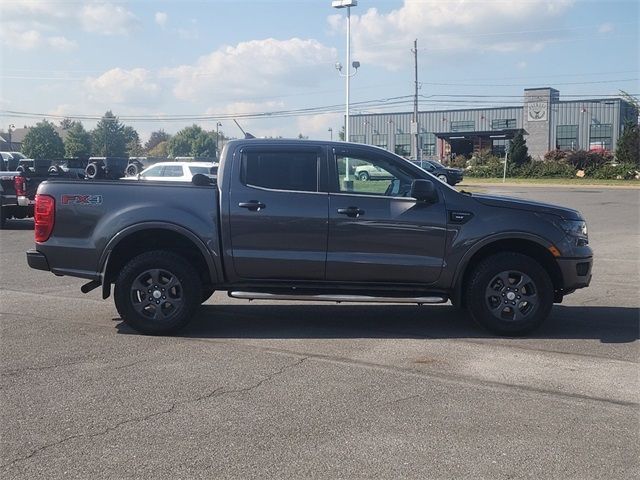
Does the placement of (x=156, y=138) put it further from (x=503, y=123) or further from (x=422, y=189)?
(x=422, y=189)

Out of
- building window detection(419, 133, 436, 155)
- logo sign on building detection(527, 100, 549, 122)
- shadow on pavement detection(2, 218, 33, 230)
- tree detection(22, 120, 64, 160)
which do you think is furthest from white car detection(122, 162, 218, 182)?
building window detection(419, 133, 436, 155)

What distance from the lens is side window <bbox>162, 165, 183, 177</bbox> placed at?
24.0 metres

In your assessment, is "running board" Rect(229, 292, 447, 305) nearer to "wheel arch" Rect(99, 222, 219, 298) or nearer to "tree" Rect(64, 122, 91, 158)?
"wheel arch" Rect(99, 222, 219, 298)

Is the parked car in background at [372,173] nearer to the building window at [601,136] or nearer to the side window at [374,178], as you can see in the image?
the side window at [374,178]

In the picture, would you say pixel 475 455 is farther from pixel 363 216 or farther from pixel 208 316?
pixel 208 316

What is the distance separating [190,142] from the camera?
382 feet

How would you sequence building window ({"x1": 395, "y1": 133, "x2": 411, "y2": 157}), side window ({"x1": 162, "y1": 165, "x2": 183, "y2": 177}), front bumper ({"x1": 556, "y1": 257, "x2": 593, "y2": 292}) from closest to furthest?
front bumper ({"x1": 556, "y1": 257, "x2": 593, "y2": 292}), side window ({"x1": 162, "y1": 165, "x2": 183, "y2": 177}), building window ({"x1": 395, "y1": 133, "x2": 411, "y2": 157})

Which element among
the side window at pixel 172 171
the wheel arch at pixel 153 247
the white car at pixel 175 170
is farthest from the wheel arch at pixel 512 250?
the side window at pixel 172 171

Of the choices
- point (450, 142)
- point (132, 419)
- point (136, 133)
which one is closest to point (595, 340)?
point (132, 419)

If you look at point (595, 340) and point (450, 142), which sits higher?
point (450, 142)

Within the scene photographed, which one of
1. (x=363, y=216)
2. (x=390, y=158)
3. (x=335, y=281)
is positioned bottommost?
(x=335, y=281)

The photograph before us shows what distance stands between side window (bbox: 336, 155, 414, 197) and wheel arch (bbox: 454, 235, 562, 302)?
953 millimetres

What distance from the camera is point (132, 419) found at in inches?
191

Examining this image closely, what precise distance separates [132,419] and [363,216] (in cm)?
321
